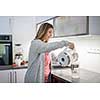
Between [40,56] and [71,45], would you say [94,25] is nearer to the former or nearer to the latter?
[71,45]

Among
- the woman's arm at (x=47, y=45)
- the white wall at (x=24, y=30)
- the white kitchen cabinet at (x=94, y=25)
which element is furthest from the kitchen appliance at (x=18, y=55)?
the white kitchen cabinet at (x=94, y=25)

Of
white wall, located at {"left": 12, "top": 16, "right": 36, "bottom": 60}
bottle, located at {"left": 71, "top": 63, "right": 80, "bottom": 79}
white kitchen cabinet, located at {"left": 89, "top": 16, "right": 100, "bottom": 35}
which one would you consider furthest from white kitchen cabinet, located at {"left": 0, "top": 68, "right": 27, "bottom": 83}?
white kitchen cabinet, located at {"left": 89, "top": 16, "right": 100, "bottom": 35}

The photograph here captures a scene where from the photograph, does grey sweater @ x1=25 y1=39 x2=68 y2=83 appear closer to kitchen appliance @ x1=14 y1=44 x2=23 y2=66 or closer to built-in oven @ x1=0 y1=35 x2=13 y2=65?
kitchen appliance @ x1=14 y1=44 x2=23 y2=66

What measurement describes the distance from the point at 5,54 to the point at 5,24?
27 centimetres

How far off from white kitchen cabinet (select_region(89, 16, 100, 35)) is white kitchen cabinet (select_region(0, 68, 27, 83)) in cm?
67

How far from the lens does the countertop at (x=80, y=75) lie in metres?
1.65

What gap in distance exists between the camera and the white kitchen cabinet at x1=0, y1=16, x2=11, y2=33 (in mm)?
1639

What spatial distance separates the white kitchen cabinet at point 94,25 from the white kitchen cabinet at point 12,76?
0.67m

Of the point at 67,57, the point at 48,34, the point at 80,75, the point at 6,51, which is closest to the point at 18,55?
the point at 6,51

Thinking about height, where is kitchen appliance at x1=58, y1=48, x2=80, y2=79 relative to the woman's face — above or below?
below

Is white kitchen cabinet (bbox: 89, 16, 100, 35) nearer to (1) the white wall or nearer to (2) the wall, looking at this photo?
(2) the wall

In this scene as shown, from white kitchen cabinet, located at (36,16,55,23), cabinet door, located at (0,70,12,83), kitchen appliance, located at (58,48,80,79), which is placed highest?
white kitchen cabinet, located at (36,16,55,23)
